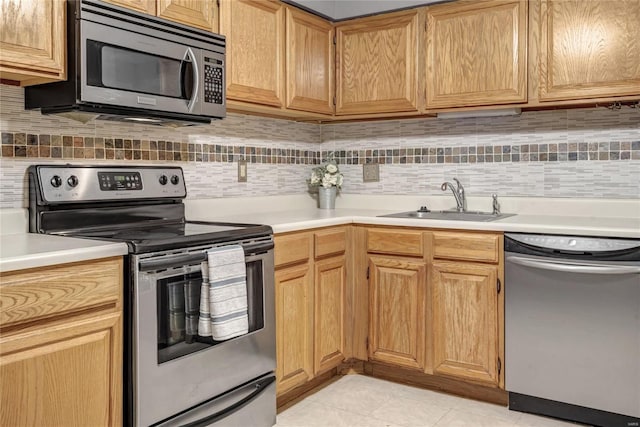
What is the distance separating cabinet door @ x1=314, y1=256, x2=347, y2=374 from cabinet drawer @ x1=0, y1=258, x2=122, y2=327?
1.18 meters

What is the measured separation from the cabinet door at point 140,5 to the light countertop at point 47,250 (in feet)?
2.96

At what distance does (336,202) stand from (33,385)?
240cm

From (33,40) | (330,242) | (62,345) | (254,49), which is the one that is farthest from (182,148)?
(62,345)

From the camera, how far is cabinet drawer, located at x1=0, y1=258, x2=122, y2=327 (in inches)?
61.5

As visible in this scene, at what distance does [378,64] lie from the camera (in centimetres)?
327

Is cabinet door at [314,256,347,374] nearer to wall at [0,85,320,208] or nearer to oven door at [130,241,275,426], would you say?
oven door at [130,241,275,426]

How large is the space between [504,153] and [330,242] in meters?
1.11

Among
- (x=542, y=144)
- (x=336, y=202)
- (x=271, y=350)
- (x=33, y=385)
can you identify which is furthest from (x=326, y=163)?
(x=33, y=385)

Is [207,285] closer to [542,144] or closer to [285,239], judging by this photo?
[285,239]

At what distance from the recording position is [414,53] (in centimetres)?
313

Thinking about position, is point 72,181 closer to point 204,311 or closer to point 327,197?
point 204,311

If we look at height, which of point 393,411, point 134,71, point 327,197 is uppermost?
point 134,71

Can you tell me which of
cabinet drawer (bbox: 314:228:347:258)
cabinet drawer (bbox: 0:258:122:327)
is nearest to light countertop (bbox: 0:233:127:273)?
cabinet drawer (bbox: 0:258:122:327)

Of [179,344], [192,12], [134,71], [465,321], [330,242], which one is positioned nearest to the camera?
[179,344]
